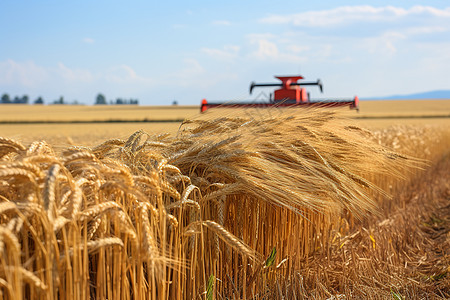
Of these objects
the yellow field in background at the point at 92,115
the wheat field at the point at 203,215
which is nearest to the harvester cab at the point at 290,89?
the wheat field at the point at 203,215

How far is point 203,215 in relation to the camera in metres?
2.42

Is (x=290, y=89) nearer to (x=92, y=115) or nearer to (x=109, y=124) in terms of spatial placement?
(x=109, y=124)

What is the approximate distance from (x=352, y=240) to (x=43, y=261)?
310 centimetres

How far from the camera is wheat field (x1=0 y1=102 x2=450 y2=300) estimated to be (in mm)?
1520

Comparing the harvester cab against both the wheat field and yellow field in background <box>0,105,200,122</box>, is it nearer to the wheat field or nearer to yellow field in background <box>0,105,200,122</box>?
the wheat field

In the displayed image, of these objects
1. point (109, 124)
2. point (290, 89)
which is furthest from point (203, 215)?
point (109, 124)

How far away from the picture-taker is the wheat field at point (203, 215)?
4.99 feet

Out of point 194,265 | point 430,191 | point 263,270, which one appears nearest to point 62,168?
point 194,265

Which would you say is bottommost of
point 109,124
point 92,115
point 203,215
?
point 109,124

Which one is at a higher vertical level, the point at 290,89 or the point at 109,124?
the point at 290,89

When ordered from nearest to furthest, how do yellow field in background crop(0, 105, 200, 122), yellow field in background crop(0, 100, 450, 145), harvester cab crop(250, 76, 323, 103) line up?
1. yellow field in background crop(0, 100, 450, 145)
2. harvester cab crop(250, 76, 323, 103)
3. yellow field in background crop(0, 105, 200, 122)

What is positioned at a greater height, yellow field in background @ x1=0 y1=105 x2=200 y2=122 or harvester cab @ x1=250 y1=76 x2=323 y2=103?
harvester cab @ x1=250 y1=76 x2=323 y2=103

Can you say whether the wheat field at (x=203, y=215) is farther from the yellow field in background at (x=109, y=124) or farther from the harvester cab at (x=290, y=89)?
the harvester cab at (x=290, y=89)

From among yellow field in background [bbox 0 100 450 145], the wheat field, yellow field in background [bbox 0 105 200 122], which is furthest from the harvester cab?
yellow field in background [bbox 0 105 200 122]
